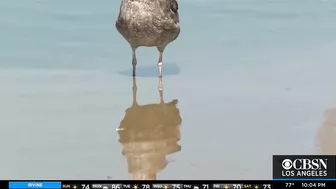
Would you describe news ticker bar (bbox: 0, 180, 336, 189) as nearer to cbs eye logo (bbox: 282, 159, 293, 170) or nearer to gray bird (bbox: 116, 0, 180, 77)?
cbs eye logo (bbox: 282, 159, 293, 170)

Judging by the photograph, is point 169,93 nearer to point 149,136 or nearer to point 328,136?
point 149,136

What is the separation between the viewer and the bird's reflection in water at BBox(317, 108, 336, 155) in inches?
395

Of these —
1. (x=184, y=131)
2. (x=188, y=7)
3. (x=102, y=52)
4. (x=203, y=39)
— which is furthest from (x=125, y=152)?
(x=188, y=7)

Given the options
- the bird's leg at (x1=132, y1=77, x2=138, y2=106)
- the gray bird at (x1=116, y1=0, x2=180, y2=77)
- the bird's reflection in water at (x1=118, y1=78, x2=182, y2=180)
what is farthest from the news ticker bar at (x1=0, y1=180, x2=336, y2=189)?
the gray bird at (x1=116, y1=0, x2=180, y2=77)

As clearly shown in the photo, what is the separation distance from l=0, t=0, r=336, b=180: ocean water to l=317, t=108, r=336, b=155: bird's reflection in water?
0.03 m

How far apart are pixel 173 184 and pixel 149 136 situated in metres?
1.80

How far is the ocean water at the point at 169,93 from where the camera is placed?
980cm

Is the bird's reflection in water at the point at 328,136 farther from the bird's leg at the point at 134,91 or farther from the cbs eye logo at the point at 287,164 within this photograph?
the bird's leg at the point at 134,91

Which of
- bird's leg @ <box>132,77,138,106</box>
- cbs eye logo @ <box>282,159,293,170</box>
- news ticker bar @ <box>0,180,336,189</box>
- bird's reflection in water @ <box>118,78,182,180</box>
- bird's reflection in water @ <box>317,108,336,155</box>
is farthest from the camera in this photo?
bird's leg @ <box>132,77,138,106</box>

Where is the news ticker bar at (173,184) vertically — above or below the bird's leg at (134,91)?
below

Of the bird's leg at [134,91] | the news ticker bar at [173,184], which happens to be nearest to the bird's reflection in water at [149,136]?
the bird's leg at [134,91]

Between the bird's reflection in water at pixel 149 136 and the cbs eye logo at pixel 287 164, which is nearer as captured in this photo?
the cbs eye logo at pixel 287 164

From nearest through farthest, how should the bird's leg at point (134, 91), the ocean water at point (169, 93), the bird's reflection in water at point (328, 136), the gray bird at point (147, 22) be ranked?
1. the ocean water at point (169, 93)
2. the bird's reflection in water at point (328, 136)
3. the bird's leg at point (134, 91)
4. the gray bird at point (147, 22)

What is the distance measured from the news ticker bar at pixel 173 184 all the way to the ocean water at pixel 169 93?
0.27 meters
